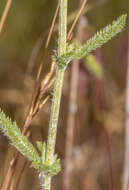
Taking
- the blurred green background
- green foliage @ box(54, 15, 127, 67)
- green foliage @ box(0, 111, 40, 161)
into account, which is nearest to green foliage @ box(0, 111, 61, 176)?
green foliage @ box(0, 111, 40, 161)

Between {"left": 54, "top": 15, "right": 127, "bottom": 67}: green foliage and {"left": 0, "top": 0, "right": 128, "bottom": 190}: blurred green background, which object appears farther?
{"left": 0, "top": 0, "right": 128, "bottom": 190}: blurred green background

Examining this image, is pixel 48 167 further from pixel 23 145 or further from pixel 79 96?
pixel 79 96

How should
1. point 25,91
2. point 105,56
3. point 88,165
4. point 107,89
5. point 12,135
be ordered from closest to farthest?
1. point 12,135
2. point 25,91
3. point 88,165
4. point 107,89
5. point 105,56

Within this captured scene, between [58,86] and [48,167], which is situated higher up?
[58,86]

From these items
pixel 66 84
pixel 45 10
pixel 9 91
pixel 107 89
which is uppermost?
pixel 45 10

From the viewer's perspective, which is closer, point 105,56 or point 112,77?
point 112,77

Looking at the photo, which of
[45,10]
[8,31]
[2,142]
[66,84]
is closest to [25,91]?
[66,84]

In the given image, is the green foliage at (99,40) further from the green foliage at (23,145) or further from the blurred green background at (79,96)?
the blurred green background at (79,96)

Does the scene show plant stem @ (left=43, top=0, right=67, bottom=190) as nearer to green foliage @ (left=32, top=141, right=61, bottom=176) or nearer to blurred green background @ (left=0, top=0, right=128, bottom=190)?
green foliage @ (left=32, top=141, right=61, bottom=176)

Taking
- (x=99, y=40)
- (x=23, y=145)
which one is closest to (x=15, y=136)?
(x=23, y=145)

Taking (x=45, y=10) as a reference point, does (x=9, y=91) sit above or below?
below

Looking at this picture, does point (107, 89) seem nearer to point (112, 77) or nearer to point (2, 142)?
point (112, 77)
